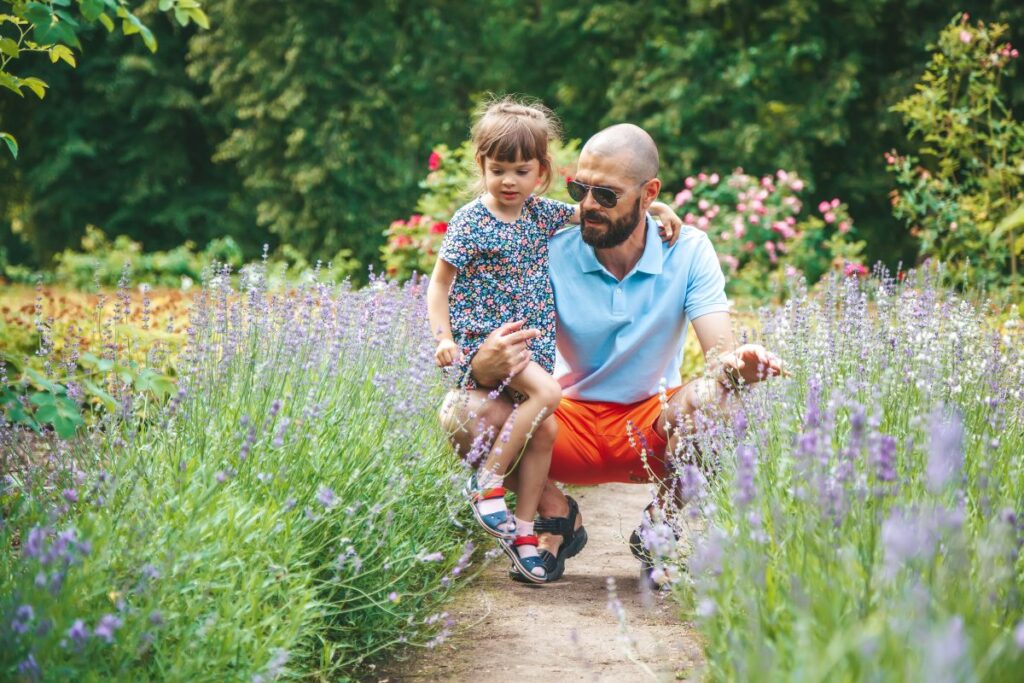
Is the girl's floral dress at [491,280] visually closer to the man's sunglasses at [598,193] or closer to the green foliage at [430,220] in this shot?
the man's sunglasses at [598,193]

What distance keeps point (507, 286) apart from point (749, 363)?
90 centimetres

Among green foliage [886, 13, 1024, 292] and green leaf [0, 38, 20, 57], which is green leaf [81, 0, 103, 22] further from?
green foliage [886, 13, 1024, 292]

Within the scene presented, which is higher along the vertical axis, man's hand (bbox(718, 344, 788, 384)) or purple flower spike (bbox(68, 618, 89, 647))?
man's hand (bbox(718, 344, 788, 384))

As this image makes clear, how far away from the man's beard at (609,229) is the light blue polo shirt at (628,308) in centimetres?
14

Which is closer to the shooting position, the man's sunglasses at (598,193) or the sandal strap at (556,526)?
the man's sunglasses at (598,193)

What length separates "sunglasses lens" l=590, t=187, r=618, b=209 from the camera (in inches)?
149

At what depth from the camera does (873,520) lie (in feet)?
6.94

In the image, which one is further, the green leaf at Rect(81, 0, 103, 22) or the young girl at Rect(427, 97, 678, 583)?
the young girl at Rect(427, 97, 678, 583)

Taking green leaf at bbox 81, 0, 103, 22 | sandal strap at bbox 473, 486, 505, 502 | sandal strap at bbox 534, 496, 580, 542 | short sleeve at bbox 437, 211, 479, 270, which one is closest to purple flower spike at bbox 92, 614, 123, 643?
green leaf at bbox 81, 0, 103, 22

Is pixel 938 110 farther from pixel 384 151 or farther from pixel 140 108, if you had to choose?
pixel 140 108

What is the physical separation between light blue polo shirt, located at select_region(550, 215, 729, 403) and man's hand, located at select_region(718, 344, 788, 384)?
15.0 inches

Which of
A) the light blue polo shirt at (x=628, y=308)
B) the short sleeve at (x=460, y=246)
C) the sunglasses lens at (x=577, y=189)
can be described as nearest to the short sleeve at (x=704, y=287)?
the light blue polo shirt at (x=628, y=308)

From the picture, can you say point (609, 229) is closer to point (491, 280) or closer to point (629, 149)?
point (629, 149)

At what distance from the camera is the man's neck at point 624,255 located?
4043mm
